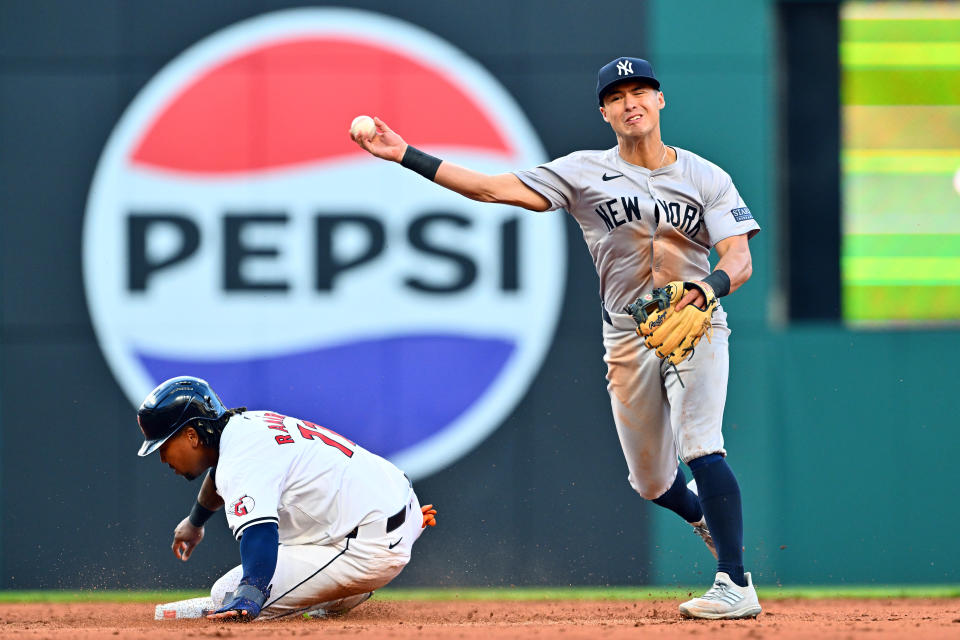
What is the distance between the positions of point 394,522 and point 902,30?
13.9 feet

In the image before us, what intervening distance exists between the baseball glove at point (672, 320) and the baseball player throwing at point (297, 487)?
1289 mm

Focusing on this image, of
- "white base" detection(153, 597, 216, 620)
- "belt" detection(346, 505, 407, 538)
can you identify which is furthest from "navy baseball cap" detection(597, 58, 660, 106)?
"white base" detection(153, 597, 216, 620)

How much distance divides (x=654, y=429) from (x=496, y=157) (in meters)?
2.63

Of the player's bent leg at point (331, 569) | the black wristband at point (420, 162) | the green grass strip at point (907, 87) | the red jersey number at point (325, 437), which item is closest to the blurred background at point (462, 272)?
the green grass strip at point (907, 87)

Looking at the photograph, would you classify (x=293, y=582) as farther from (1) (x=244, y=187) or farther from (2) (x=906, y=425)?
(2) (x=906, y=425)

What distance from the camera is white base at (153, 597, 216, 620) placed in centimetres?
520

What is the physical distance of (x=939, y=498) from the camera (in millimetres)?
7047

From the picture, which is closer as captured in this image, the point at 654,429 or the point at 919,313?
the point at 654,429

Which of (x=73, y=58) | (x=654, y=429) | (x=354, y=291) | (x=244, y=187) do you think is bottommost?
(x=654, y=429)

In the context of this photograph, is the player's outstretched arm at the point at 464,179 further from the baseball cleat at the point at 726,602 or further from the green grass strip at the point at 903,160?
the green grass strip at the point at 903,160

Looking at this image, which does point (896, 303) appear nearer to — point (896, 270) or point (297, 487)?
point (896, 270)

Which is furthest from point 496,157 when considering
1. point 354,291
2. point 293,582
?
point 293,582

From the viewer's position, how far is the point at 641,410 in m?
4.96

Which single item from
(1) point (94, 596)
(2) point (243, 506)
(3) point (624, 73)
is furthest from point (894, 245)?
(1) point (94, 596)
